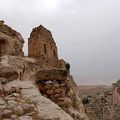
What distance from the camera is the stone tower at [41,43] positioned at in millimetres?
16734

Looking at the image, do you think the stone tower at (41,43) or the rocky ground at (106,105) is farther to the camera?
the rocky ground at (106,105)

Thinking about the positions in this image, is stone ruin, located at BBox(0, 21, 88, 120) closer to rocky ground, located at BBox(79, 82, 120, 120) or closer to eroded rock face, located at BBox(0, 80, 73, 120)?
eroded rock face, located at BBox(0, 80, 73, 120)

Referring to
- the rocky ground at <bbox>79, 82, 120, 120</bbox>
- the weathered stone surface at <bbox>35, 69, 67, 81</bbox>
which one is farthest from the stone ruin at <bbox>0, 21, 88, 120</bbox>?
the rocky ground at <bbox>79, 82, 120, 120</bbox>

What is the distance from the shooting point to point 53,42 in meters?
17.2

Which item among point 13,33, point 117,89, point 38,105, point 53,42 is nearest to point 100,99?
point 117,89

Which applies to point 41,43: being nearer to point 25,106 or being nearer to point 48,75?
point 48,75

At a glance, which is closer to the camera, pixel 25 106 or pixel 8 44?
pixel 25 106

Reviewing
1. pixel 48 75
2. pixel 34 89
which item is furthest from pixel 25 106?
pixel 48 75

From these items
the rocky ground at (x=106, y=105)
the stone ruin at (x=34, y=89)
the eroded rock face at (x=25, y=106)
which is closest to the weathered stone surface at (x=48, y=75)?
the stone ruin at (x=34, y=89)

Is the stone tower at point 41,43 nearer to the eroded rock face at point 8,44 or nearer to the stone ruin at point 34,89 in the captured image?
the eroded rock face at point 8,44

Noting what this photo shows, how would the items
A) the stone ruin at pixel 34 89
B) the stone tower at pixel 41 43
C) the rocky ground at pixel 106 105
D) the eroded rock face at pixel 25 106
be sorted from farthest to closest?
the rocky ground at pixel 106 105 < the stone tower at pixel 41 43 < the stone ruin at pixel 34 89 < the eroded rock face at pixel 25 106

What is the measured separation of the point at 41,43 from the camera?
16.9 m

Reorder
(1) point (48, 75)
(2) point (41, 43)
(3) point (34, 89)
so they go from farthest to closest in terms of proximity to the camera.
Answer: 1. (2) point (41, 43)
2. (1) point (48, 75)
3. (3) point (34, 89)

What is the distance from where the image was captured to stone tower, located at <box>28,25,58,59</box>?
16734mm
